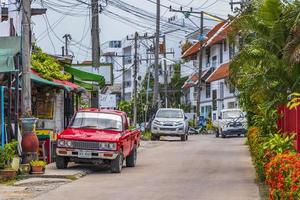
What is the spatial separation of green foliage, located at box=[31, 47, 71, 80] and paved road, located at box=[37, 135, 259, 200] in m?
4.28

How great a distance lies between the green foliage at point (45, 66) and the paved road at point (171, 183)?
4.28 metres

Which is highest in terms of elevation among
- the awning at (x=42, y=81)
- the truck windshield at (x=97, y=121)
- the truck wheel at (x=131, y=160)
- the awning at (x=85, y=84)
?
the awning at (x=85, y=84)

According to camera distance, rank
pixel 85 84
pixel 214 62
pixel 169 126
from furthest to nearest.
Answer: pixel 214 62, pixel 169 126, pixel 85 84

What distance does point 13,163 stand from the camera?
16500 mm

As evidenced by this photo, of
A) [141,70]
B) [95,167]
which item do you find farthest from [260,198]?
[141,70]

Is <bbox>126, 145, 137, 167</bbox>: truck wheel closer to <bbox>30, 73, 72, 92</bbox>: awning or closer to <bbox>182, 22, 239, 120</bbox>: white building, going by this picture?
<bbox>30, 73, 72, 92</bbox>: awning

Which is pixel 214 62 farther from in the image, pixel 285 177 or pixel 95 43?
pixel 285 177

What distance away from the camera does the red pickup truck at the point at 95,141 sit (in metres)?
17.8

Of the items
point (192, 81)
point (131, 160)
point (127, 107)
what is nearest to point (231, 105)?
point (127, 107)

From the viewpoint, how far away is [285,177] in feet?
28.5

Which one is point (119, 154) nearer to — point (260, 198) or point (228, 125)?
point (260, 198)

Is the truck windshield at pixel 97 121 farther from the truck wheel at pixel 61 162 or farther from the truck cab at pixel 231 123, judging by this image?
the truck cab at pixel 231 123

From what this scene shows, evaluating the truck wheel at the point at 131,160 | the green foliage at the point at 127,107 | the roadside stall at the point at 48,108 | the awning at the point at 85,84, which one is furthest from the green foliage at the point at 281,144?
the green foliage at the point at 127,107

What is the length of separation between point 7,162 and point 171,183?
416 cm
